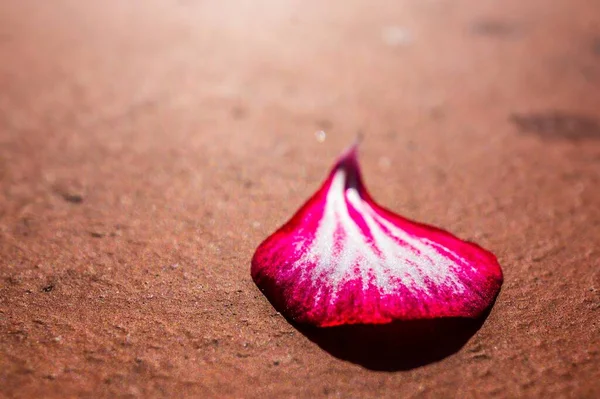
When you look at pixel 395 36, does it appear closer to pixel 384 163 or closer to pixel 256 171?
pixel 384 163

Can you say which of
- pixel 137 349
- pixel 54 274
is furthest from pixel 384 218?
pixel 54 274

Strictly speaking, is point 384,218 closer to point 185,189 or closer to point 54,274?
point 185,189

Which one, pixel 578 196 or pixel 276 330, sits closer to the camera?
pixel 276 330

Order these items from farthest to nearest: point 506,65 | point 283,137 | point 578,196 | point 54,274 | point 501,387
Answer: point 506,65 < point 283,137 < point 578,196 < point 54,274 < point 501,387

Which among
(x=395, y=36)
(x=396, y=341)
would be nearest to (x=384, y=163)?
(x=396, y=341)

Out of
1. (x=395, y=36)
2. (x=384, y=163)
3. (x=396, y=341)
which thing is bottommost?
(x=396, y=341)

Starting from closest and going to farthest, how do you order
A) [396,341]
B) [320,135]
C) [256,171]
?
[396,341] → [256,171] → [320,135]

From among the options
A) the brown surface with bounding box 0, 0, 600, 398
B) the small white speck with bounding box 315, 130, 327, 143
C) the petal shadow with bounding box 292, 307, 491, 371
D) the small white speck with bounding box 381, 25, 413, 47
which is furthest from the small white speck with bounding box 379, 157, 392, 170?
the small white speck with bounding box 381, 25, 413, 47
